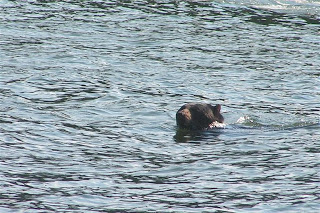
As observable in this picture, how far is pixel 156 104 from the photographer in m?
14.5

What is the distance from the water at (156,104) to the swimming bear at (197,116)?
0.73ft

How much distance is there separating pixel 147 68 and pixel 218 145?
6.02 metres

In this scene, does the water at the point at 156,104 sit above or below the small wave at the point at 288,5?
below

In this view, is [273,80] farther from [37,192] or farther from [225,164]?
[37,192]

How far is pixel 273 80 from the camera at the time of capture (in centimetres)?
1681

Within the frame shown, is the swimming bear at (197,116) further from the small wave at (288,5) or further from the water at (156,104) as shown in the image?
the small wave at (288,5)

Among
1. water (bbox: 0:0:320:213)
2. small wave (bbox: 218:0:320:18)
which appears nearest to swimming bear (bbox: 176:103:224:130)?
water (bbox: 0:0:320:213)

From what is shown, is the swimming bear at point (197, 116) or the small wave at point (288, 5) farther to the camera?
the small wave at point (288, 5)

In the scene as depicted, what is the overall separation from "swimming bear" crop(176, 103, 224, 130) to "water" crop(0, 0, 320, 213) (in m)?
0.22

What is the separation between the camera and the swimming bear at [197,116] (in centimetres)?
1263

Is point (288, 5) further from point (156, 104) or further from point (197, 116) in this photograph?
point (197, 116)

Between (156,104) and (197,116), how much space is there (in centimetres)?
184

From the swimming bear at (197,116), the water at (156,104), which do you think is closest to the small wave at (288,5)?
the water at (156,104)

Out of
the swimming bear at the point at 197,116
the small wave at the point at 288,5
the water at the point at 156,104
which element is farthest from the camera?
the small wave at the point at 288,5
